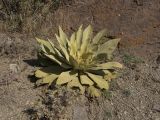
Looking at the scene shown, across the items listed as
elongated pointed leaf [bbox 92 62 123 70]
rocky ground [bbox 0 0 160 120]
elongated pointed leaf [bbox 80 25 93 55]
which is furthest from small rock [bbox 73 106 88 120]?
elongated pointed leaf [bbox 80 25 93 55]

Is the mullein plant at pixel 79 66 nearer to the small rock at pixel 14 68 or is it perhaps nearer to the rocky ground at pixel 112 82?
the rocky ground at pixel 112 82

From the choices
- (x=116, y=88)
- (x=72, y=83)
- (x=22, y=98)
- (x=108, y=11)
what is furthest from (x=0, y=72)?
(x=108, y=11)

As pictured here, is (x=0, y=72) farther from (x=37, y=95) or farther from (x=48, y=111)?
(x=48, y=111)

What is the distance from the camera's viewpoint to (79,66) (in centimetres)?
504

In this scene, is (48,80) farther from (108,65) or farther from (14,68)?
(108,65)

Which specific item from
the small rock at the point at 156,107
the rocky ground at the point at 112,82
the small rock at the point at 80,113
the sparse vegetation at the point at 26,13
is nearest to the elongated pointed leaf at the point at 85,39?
the rocky ground at the point at 112,82

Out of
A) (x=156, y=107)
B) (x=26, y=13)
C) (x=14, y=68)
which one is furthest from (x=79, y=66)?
(x=26, y=13)

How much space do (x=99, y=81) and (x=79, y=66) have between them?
0.30 m

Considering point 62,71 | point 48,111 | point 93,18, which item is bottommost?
point 48,111

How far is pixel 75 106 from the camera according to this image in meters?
4.76

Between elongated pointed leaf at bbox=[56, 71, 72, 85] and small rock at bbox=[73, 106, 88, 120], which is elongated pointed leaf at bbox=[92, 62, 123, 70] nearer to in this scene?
elongated pointed leaf at bbox=[56, 71, 72, 85]

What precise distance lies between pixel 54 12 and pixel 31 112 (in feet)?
6.66

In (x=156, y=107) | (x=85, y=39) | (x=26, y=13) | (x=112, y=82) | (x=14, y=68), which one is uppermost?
(x=26, y=13)

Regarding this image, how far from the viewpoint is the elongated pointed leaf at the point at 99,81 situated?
490 cm
